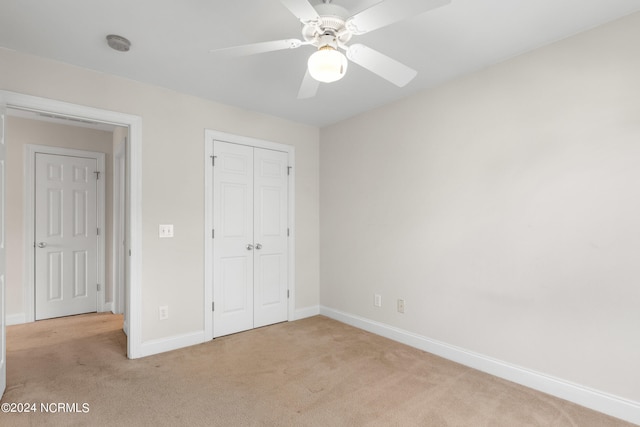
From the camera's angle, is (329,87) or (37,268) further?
(37,268)

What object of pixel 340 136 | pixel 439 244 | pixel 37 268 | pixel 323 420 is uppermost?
pixel 340 136

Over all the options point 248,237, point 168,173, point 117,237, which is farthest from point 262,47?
point 117,237

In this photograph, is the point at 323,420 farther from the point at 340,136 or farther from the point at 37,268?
the point at 37,268

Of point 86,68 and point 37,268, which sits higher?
point 86,68

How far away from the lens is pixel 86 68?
8.39ft

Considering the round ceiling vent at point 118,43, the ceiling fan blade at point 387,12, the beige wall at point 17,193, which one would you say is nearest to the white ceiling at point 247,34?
the round ceiling vent at point 118,43

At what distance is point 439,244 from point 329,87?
173 centimetres

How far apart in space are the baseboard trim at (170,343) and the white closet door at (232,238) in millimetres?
194

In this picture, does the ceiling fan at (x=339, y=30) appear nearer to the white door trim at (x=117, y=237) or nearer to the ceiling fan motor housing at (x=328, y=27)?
the ceiling fan motor housing at (x=328, y=27)

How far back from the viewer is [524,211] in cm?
234

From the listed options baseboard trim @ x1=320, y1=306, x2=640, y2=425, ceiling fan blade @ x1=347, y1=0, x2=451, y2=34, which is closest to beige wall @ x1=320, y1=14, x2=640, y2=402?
baseboard trim @ x1=320, y1=306, x2=640, y2=425

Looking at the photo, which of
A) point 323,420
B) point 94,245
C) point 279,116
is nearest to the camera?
point 323,420

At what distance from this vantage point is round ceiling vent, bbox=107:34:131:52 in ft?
6.95

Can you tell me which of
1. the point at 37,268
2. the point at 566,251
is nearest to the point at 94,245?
the point at 37,268
